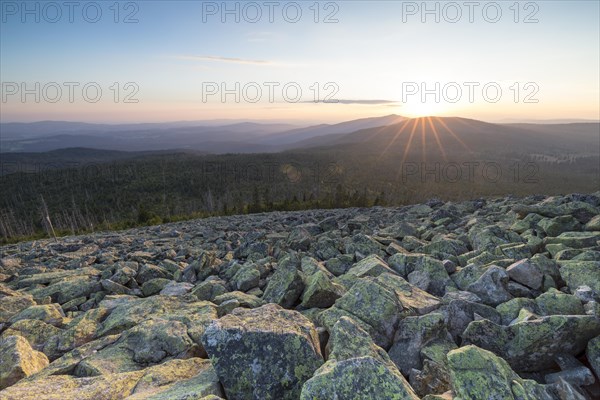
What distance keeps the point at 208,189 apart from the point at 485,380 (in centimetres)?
12260

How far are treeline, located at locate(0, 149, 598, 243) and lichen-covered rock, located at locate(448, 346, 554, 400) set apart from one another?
5682 cm

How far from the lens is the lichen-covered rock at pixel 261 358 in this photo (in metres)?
4.30

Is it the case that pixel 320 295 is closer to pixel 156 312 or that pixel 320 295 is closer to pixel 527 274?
pixel 156 312

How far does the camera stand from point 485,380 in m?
3.94

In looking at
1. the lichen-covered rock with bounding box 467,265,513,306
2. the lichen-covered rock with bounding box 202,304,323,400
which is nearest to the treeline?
the lichen-covered rock with bounding box 467,265,513,306

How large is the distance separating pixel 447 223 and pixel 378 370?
1439 centimetres

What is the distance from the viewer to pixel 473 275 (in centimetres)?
824

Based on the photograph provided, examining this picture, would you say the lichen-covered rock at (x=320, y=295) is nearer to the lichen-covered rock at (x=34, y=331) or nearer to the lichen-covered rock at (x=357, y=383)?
the lichen-covered rock at (x=357, y=383)

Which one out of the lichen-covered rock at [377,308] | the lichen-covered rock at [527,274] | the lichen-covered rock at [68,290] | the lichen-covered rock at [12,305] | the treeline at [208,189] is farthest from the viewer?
the treeline at [208,189]

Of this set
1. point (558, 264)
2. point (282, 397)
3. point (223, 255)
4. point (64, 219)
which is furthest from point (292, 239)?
point (64, 219)

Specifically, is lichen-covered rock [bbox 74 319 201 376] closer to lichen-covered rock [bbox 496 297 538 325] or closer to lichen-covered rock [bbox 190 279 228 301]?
lichen-covered rock [bbox 190 279 228 301]

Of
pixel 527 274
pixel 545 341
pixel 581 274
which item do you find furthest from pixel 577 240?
pixel 545 341

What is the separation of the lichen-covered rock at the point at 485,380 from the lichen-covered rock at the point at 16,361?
6.60m

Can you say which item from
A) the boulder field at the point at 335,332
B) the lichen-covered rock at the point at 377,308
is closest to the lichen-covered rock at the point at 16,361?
the boulder field at the point at 335,332
